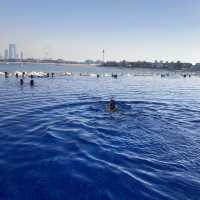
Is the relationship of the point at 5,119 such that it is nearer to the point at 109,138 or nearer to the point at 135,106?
the point at 109,138

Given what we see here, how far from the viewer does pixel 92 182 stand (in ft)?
29.2

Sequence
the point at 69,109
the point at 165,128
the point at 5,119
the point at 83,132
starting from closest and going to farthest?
the point at 83,132 → the point at 165,128 → the point at 5,119 → the point at 69,109

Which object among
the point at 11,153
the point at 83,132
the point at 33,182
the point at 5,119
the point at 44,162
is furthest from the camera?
the point at 5,119

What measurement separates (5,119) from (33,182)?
10283 millimetres

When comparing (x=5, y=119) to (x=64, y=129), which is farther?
(x=5, y=119)

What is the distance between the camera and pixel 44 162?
10.4 meters

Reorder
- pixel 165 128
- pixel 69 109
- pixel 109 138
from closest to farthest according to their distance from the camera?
pixel 109 138 < pixel 165 128 < pixel 69 109

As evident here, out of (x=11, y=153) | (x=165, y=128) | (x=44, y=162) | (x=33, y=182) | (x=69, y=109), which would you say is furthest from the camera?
(x=69, y=109)

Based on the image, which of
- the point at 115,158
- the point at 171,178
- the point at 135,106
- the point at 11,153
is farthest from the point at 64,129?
the point at 135,106

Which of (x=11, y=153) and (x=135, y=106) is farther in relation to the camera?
(x=135, y=106)

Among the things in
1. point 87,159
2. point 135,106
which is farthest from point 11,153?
point 135,106

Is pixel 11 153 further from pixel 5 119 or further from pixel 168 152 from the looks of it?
pixel 168 152

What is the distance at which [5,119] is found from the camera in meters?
17.5

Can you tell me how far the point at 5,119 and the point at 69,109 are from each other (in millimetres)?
6574
